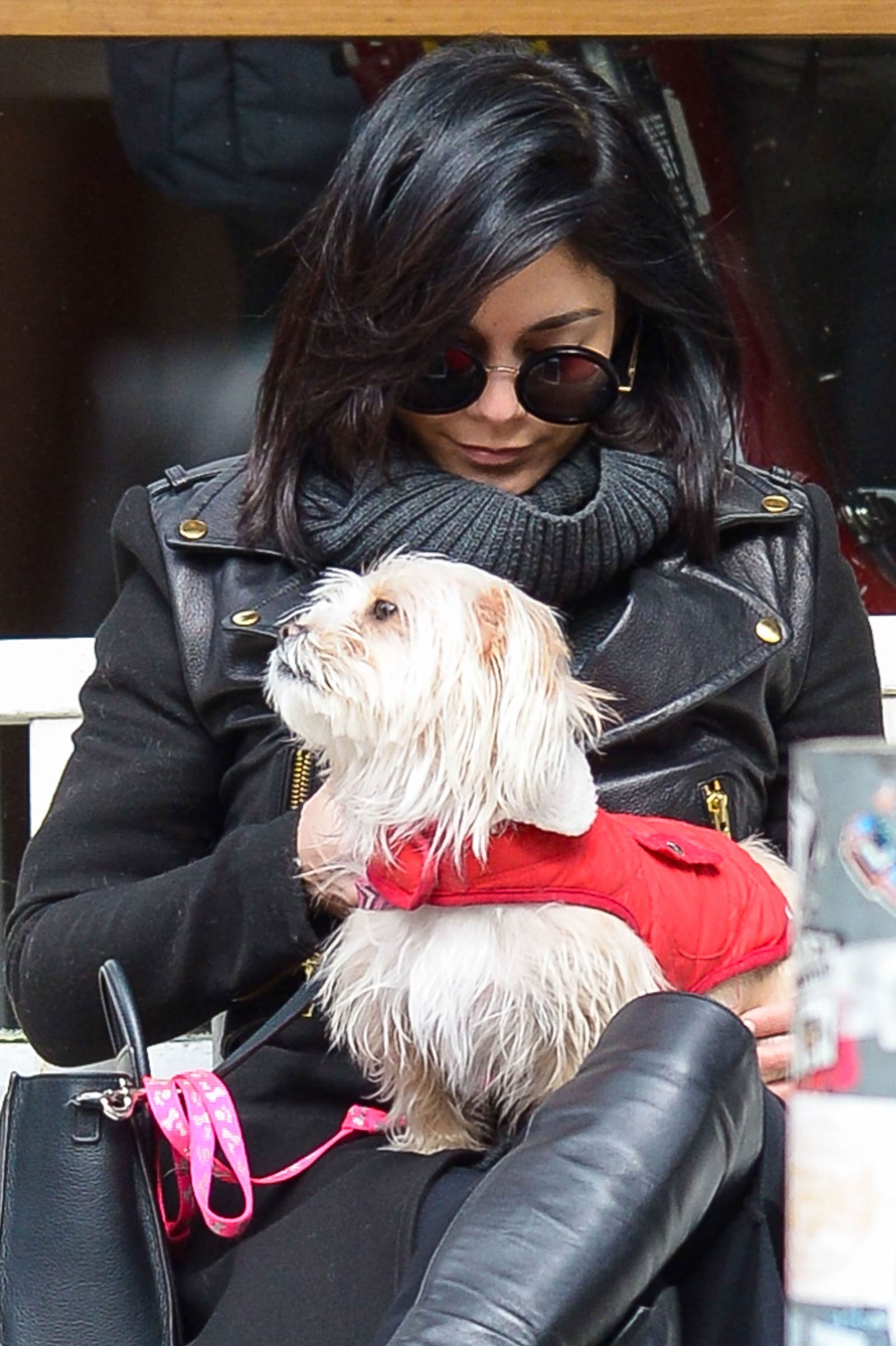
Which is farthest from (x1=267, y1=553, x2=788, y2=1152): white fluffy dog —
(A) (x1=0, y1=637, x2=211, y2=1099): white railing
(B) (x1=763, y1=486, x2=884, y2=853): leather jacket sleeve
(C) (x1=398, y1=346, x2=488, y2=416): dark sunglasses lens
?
(A) (x1=0, y1=637, x2=211, y2=1099): white railing

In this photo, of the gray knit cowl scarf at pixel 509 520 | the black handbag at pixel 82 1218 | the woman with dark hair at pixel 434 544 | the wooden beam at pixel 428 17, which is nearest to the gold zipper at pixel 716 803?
the woman with dark hair at pixel 434 544

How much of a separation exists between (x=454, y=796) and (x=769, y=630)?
41 cm

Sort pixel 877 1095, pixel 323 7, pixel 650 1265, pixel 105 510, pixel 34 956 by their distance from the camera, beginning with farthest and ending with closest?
pixel 105 510 → pixel 323 7 → pixel 34 956 → pixel 650 1265 → pixel 877 1095

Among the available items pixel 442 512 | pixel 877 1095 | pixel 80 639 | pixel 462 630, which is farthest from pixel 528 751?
pixel 80 639

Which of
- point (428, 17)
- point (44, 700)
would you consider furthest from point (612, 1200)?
point (428, 17)

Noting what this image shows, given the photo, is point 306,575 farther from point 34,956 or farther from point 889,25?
point 889,25

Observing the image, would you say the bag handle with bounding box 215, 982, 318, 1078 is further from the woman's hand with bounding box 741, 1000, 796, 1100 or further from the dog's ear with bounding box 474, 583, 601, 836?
the woman's hand with bounding box 741, 1000, 796, 1100

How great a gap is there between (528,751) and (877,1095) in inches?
23.9

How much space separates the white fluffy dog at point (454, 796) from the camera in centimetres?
140

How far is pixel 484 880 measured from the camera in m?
1.43

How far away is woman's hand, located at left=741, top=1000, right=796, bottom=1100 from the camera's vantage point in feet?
5.02

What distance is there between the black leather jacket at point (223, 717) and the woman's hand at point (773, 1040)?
0.68ft

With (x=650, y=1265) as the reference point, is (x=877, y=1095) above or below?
above

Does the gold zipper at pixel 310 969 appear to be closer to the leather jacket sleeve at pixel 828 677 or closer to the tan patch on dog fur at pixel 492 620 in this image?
the tan patch on dog fur at pixel 492 620
